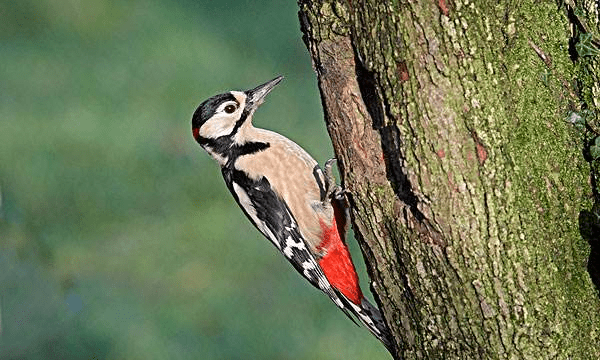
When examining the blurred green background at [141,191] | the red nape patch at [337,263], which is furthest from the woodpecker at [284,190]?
the blurred green background at [141,191]

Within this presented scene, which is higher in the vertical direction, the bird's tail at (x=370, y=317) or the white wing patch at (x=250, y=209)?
the white wing patch at (x=250, y=209)

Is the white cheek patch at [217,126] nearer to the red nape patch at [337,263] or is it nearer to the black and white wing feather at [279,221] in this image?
the black and white wing feather at [279,221]

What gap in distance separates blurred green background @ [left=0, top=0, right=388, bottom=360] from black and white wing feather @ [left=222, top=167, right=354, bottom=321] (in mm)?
1358

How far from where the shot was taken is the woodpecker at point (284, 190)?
367 centimetres

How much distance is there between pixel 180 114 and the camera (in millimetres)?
5949

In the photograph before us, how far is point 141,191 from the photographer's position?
5660 mm

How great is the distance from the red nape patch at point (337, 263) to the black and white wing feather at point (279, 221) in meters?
0.03

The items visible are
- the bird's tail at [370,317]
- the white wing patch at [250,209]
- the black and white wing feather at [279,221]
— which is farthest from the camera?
the white wing patch at [250,209]

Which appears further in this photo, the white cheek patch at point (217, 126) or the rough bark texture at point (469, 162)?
the white cheek patch at point (217, 126)

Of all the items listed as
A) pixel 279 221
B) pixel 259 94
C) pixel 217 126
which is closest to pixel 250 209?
pixel 279 221

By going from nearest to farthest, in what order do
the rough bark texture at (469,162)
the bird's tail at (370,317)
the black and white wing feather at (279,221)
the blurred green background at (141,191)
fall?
the rough bark texture at (469,162) < the bird's tail at (370,317) < the black and white wing feather at (279,221) < the blurred green background at (141,191)

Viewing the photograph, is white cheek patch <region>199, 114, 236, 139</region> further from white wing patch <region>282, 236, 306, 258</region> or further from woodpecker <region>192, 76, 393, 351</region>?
white wing patch <region>282, 236, 306, 258</region>

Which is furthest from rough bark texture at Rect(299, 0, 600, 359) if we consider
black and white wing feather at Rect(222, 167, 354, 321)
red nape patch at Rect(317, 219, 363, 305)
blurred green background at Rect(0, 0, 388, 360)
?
blurred green background at Rect(0, 0, 388, 360)

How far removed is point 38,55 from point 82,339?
7.05 ft
